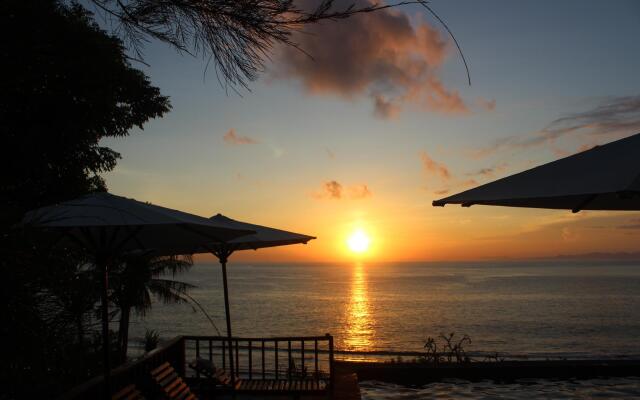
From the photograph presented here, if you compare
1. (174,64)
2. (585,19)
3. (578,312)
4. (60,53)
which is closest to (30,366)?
(174,64)

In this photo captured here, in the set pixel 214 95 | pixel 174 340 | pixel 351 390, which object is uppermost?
pixel 214 95

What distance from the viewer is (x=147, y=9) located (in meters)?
4.44

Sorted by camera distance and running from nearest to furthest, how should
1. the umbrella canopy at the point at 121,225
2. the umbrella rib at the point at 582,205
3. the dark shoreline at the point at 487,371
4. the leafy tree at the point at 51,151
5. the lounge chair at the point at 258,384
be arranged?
the leafy tree at the point at 51,151, the umbrella canopy at the point at 121,225, the umbrella rib at the point at 582,205, the lounge chair at the point at 258,384, the dark shoreline at the point at 487,371

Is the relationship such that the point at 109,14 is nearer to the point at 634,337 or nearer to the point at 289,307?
the point at 634,337

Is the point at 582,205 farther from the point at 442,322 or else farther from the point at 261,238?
the point at 442,322

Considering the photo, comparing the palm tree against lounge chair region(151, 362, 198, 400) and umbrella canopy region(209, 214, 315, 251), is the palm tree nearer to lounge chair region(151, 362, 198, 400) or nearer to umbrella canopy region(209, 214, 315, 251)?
umbrella canopy region(209, 214, 315, 251)

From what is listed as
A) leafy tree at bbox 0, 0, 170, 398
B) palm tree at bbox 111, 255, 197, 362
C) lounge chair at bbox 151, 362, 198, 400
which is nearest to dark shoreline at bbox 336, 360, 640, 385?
lounge chair at bbox 151, 362, 198, 400

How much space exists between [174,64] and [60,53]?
646 cm

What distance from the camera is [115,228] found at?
5938mm

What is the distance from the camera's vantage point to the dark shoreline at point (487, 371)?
367 inches

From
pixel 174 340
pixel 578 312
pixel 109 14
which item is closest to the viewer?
pixel 109 14

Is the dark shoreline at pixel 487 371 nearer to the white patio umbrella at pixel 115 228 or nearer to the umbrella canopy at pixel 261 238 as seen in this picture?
the umbrella canopy at pixel 261 238

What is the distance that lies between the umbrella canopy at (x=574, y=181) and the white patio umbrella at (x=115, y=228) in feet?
8.96

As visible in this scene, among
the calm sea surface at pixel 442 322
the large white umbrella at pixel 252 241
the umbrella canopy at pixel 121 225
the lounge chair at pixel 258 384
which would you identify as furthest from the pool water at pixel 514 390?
the calm sea surface at pixel 442 322
